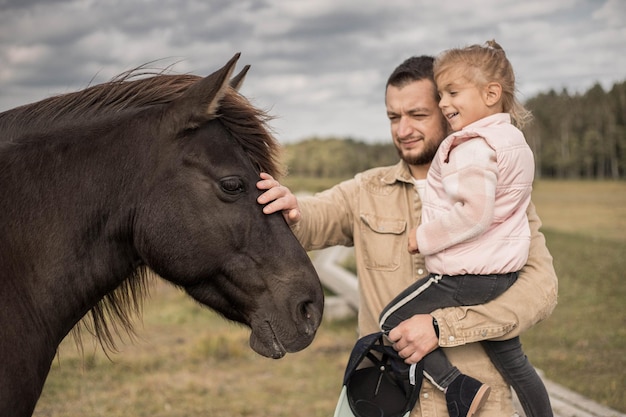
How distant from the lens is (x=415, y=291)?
9.87 ft

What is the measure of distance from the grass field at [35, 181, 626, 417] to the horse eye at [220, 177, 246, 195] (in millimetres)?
2497

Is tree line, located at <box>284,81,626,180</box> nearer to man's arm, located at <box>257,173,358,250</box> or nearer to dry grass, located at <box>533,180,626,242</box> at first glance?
dry grass, located at <box>533,180,626,242</box>

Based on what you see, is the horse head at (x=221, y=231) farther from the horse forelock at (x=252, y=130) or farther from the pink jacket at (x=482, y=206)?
the pink jacket at (x=482, y=206)

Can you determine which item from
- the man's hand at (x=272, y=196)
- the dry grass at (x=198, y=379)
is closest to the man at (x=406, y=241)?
the man's hand at (x=272, y=196)

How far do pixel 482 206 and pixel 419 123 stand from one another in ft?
3.01

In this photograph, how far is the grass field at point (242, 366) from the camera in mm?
6691

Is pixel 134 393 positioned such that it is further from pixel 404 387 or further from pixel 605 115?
pixel 605 115

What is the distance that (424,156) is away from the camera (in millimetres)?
3580

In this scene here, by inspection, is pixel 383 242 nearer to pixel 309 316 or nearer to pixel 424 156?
A: pixel 424 156

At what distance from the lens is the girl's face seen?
307 centimetres

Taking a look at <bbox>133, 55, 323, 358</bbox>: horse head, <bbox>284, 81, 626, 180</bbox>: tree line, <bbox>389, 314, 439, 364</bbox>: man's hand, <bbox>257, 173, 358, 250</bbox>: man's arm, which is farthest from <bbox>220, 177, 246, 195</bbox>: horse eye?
<bbox>284, 81, 626, 180</bbox>: tree line

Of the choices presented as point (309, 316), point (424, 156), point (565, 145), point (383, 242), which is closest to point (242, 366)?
point (383, 242)

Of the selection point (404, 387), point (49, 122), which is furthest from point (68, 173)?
point (404, 387)

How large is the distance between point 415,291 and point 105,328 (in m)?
1.48
